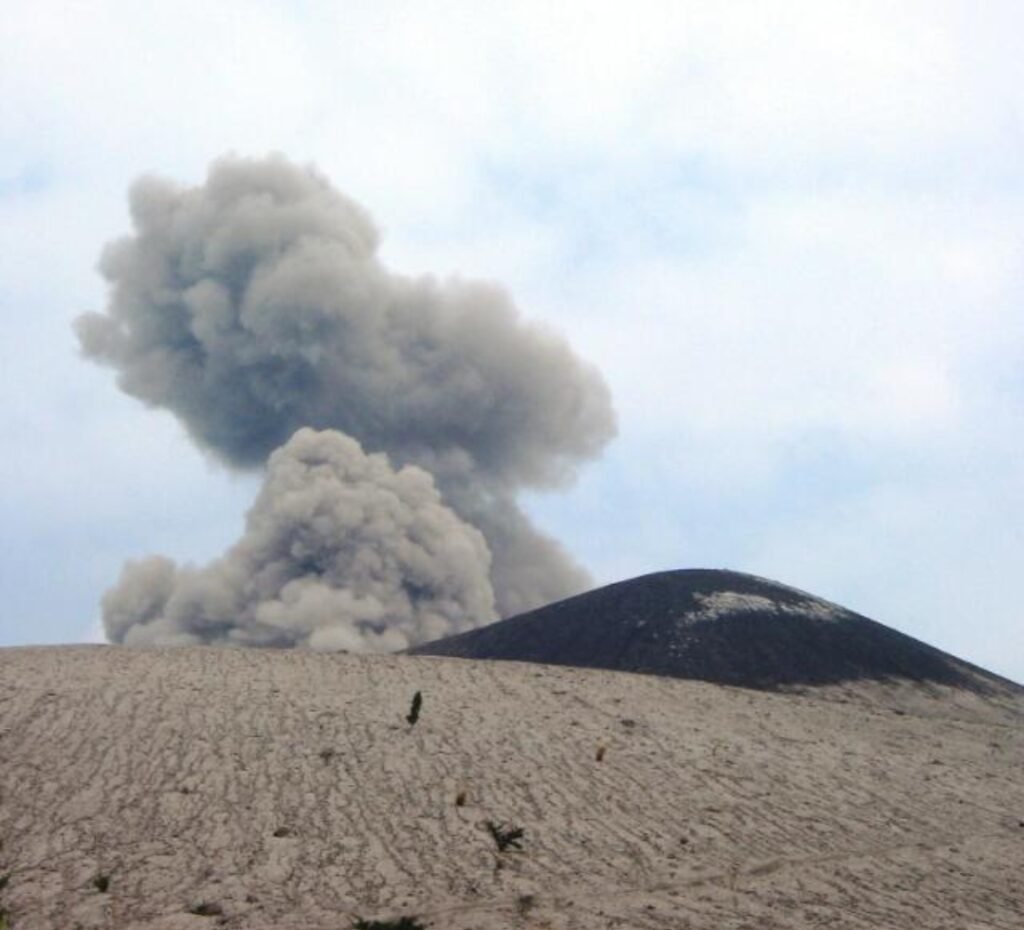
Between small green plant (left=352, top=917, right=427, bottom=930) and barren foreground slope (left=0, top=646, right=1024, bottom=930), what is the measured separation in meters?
0.34

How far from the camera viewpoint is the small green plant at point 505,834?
18.0 m

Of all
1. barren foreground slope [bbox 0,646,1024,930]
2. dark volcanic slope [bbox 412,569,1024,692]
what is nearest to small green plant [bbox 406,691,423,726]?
barren foreground slope [bbox 0,646,1024,930]

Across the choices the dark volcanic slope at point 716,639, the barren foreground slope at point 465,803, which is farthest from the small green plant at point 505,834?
the dark volcanic slope at point 716,639

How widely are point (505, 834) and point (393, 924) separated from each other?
415cm

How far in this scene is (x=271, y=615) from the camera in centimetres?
6512

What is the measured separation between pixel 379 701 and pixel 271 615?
40.3 metres

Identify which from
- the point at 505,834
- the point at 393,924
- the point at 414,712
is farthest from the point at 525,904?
the point at 414,712

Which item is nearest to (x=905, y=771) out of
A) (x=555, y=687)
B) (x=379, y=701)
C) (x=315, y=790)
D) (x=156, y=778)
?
(x=555, y=687)

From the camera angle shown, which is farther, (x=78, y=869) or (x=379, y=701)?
(x=379, y=701)

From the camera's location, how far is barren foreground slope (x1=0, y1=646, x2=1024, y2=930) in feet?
52.2

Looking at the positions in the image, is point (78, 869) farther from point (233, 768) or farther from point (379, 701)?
point (379, 701)

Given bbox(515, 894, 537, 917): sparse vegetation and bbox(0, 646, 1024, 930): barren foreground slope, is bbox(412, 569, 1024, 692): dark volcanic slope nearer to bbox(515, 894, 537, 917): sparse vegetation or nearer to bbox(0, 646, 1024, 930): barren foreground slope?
bbox(0, 646, 1024, 930): barren foreground slope

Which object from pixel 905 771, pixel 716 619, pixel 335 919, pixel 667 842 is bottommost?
pixel 335 919

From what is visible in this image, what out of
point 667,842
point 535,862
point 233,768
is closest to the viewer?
point 535,862
